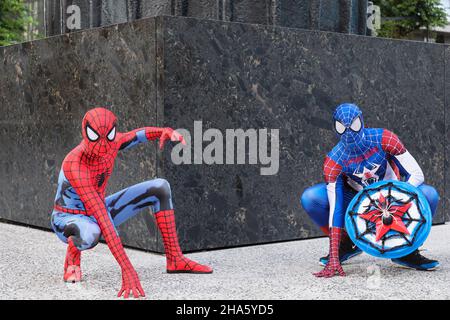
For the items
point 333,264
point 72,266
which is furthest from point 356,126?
point 72,266

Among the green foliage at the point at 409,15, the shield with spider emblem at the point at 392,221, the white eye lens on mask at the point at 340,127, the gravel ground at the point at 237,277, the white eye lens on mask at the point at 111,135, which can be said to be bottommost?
the gravel ground at the point at 237,277

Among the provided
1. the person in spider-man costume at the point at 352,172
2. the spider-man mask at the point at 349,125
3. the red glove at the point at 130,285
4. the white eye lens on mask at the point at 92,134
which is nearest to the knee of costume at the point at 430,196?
the person in spider-man costume at the point at 352,172

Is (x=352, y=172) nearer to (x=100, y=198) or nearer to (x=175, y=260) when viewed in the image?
(x=175, y=260)

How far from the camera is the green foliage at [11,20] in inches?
913

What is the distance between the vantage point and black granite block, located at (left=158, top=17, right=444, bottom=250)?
645 centimetres

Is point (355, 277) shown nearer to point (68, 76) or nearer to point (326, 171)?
point (326, 171)

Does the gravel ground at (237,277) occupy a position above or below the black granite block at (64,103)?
below

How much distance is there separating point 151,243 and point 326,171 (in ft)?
5.90

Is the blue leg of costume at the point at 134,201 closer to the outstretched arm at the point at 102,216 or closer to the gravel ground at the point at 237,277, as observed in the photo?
the outstretched arm at the point at 102,216

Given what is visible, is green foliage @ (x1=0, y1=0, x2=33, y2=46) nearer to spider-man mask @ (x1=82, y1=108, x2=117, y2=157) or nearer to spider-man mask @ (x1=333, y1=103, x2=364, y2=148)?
spider-man mask @ (x1=82, y1=108, x2=117, y2=157)

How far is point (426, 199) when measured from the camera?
5223 millimetres

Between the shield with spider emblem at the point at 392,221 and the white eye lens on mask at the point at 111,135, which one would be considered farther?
the shield with spider emblem at the point at 392,221
